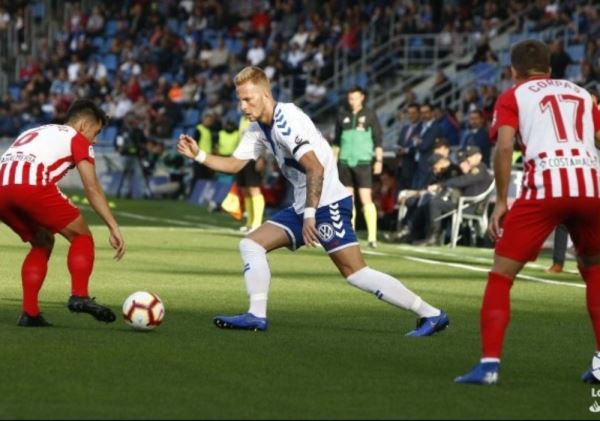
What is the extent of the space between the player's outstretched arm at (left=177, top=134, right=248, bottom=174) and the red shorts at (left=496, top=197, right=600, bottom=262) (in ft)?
10.4

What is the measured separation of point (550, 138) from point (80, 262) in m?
4.09

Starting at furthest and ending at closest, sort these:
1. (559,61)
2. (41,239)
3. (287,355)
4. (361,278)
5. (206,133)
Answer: (206,133)
(559,61)
(41,239)
(361,278)
(287,355)

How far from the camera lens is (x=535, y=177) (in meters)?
10.2

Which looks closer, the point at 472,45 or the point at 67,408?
the point at 67,408

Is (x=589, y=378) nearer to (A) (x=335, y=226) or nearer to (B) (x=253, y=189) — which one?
(A) (x=335, y=226)

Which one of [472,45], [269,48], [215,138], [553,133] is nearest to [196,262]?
[553,133]

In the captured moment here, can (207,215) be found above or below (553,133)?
below

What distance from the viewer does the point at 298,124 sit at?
41.2 ft

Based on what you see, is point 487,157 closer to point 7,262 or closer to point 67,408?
point 7,262

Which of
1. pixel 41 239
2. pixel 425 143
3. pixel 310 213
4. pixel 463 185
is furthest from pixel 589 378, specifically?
pixel 425 143

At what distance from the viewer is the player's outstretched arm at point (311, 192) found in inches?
485

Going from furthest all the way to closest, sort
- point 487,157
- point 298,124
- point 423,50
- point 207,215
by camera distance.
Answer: point 423,50 < point 207,215 < point 487,157 < point 298,124

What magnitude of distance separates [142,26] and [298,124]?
1567 inches

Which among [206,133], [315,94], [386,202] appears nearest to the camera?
[386,202]
